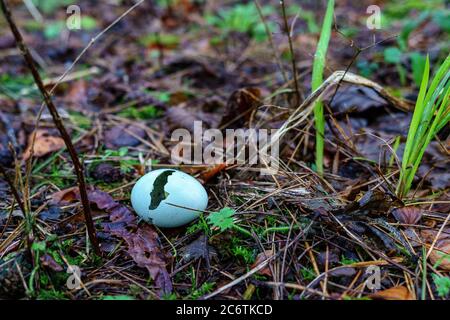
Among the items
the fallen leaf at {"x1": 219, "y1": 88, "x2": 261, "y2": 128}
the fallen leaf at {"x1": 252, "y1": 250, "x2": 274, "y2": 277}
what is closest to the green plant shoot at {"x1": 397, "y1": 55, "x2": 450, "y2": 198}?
the fallen leaf at {"x1": 252, "y1": 250, "x2": 274, "y2": 277}

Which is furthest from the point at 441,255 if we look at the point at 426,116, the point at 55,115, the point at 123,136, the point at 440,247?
the point at 123,136

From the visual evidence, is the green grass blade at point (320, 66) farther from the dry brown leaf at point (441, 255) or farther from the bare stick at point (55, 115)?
the bare stick at point (55, 115)

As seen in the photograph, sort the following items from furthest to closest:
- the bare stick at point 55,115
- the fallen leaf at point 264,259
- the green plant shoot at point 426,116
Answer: the green plant shoot at point 426,116 → the fallen leaf at point 264,259 → the bare stick at point 55,115

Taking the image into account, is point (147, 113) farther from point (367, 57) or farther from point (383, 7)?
point (383, 7)

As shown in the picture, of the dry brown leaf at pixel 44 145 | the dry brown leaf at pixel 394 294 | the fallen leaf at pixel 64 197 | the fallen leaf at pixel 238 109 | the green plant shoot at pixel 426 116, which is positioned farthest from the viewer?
the fallen leaf at pixel 238 109

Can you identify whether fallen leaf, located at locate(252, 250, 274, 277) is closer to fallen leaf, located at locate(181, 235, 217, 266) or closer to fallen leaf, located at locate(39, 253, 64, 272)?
fallen leaf, located at locate(181, 235, 217, 266)

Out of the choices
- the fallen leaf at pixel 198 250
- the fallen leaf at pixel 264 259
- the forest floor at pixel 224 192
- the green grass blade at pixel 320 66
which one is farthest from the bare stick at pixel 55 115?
the green grass blade at pixel 320 66

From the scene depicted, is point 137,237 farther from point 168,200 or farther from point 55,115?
point 55,115
